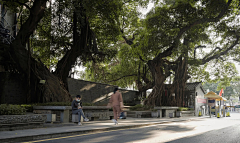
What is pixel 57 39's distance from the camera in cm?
2239

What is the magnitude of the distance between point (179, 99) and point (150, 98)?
3.90 metres

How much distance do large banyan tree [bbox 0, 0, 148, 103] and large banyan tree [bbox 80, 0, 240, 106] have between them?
443cm

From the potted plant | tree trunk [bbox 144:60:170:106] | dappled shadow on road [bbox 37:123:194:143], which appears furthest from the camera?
tree trunk [bbox 144:60:170:106]

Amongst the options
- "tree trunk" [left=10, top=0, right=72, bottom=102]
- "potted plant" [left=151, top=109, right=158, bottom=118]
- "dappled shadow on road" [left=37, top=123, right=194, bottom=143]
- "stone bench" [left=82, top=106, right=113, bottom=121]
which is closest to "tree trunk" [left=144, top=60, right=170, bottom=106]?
"potted plant" [left=151, top=109, right=158, bottom=118]

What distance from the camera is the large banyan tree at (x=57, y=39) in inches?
667

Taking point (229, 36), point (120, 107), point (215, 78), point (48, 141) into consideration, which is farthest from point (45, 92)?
point (215, 78)

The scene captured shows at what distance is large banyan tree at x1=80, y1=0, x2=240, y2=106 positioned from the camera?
22.3 m

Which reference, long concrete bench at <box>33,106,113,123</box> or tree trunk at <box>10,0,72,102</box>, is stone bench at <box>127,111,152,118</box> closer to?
long concrete bench at <box>33,106,113,123</box>

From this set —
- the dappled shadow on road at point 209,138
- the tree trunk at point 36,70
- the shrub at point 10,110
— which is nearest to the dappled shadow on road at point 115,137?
the dappled shadow on road at point 209,138

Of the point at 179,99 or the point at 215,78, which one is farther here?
the point at 215,78

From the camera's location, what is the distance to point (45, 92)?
16.6 meters

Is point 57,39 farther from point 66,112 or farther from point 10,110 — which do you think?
point 10,110

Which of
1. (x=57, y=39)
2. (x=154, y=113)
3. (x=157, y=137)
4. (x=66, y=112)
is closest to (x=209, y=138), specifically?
(x=157, y=137)

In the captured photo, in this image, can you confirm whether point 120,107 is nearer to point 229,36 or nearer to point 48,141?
point 48,141
